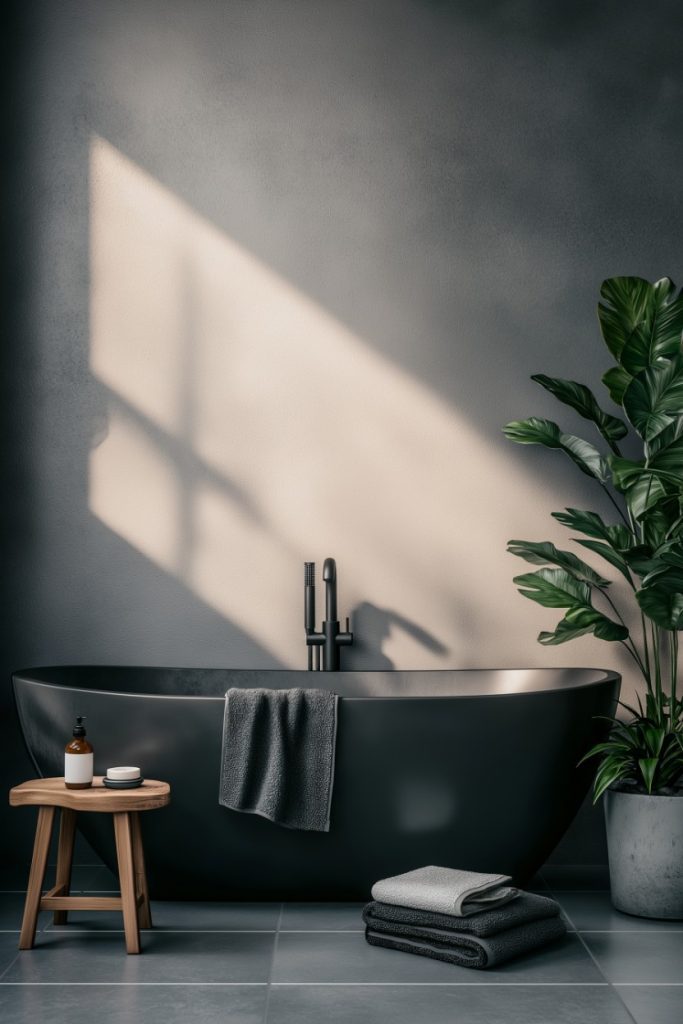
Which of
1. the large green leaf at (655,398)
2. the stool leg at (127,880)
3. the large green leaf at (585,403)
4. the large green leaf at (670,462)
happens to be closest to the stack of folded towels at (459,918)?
the stool leg at (127,880)

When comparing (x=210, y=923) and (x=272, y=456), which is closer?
(x=210, y=923)

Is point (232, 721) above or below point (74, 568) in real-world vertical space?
below

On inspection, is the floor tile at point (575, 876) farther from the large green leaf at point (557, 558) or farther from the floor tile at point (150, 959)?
the floor tile at point (150, 959)

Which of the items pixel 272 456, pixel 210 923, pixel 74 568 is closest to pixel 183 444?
pixel 272 456

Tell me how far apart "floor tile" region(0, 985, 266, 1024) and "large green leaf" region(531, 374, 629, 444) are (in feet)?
5.93

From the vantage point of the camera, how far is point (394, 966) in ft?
8.14

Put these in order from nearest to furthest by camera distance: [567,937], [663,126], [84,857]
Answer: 1. [567,937]
2. [84,857]
3. [663,126]

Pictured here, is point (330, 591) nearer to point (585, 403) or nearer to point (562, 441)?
point (562, 441)

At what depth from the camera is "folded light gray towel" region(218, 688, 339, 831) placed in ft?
9.25

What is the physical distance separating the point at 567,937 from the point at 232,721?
963 millimetres

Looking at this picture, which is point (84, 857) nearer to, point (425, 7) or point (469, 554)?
point (469, 554)

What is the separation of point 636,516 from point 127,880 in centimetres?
161

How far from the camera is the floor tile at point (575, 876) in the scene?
326cm

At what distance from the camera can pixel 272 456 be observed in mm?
3633
